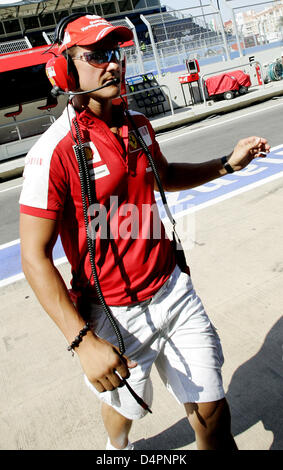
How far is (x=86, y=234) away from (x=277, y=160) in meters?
6.07

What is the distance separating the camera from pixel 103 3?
1426 inches

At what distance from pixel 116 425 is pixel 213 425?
1.61ft

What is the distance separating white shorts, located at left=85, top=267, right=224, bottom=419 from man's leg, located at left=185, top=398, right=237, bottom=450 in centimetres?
4

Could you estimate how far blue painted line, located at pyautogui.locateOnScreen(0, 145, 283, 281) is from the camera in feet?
18.4

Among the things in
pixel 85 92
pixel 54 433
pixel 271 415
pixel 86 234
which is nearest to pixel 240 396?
pixel 271 415

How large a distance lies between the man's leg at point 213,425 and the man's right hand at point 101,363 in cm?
50

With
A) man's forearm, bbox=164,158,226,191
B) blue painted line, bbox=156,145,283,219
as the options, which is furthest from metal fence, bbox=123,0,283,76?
man's forearm, bbox=164,158,226,191

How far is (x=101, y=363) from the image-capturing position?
145cm

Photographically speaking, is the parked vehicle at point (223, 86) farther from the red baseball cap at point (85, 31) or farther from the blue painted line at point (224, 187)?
the red baseball cap at point (85, 31)

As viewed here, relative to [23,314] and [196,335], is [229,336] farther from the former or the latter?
[23,314]

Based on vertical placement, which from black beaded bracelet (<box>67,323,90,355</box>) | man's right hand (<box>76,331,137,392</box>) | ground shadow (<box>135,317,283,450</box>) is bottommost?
ground shadow (<box>135,317,283,450</box>)

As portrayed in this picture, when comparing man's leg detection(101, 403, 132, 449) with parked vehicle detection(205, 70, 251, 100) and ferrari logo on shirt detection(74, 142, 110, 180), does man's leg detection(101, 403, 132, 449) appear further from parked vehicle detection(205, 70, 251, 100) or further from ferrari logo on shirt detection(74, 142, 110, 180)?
parked vehicle detection(205, 70, 251, 100)

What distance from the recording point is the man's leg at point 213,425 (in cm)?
177

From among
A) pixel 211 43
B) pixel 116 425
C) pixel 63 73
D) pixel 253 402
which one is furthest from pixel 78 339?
pixel 211 43
